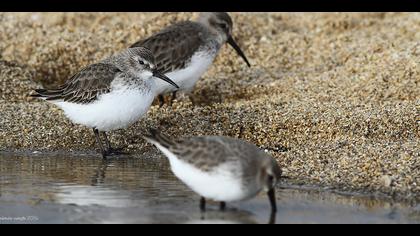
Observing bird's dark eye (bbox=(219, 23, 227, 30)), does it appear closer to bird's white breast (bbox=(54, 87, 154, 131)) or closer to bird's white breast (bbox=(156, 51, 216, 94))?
bird's white breast (bbox=(156, 51, 216, 94))

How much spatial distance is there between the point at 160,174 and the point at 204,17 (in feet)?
11.9

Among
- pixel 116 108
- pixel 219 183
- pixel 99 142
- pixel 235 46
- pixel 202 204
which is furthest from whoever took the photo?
pixel 235 46

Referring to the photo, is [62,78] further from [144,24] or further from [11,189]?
[11,189]

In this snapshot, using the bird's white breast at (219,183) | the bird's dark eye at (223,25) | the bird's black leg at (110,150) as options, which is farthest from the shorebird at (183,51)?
the bird's white breast at (219,183)

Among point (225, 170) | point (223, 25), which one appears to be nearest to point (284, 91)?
point (223, 25)

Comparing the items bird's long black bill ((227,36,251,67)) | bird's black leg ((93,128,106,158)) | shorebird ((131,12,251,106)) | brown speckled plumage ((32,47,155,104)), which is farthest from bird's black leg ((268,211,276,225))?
bird's long black bill ((227,36,251,67))

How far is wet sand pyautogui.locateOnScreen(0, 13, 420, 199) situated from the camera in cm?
833

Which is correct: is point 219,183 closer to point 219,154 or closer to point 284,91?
point 219,154

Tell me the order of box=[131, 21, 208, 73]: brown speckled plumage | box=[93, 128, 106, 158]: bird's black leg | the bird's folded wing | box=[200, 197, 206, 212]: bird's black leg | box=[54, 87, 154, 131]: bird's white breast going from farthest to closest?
1. box=[131, 21, 208, 73]: brown speckled plumage
2. box=[93, 128, 106, 158]: bird's black leg
3. the bird's folded wing
4. box=[54, 87, 154, 131]: bird's white breast
5. box=[200, 197, 206, 212]: bird's black leg

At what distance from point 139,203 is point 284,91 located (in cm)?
426

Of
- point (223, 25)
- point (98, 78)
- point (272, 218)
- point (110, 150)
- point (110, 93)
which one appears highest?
point (223, 25)

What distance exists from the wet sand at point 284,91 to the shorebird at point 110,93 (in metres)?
0.51

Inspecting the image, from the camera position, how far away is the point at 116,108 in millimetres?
8914

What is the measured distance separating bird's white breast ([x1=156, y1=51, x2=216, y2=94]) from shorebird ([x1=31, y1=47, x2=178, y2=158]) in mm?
1058
